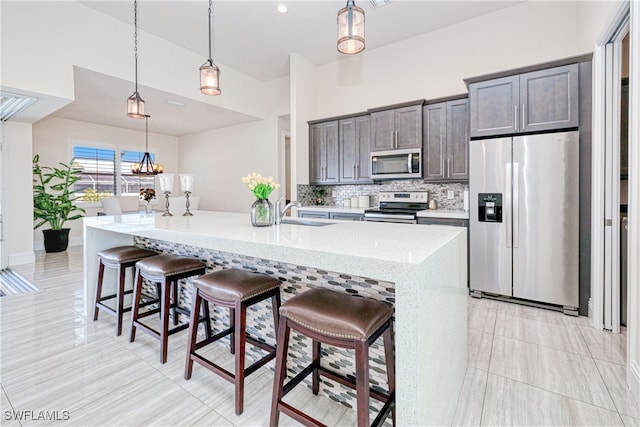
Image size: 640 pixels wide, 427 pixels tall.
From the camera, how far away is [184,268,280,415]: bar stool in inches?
63.0

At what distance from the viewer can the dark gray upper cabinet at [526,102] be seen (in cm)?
283

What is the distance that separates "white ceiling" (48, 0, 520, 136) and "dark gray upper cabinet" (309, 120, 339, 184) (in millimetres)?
1189

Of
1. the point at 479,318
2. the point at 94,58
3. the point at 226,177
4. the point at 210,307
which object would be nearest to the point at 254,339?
the point at 210,307

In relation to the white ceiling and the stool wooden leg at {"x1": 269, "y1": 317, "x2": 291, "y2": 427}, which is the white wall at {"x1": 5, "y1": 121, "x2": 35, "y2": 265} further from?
the stool wooden leg at {"x1": 269, "y1": 317, "x2": 291, "y2": 427}

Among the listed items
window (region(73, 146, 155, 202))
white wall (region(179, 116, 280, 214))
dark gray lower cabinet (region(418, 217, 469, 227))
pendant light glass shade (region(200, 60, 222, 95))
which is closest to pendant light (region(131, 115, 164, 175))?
window (region(73, 146, 155, 202))

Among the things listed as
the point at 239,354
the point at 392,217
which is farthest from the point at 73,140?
the point at 239,354

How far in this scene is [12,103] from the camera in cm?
364

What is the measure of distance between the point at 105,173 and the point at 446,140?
24.8 ft

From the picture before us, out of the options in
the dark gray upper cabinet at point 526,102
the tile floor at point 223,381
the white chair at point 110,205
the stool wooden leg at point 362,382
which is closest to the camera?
the stool wooden leg at point 362,382

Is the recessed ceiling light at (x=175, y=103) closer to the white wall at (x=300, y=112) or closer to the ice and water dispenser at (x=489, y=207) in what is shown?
the white wall at (x=300, y=112)

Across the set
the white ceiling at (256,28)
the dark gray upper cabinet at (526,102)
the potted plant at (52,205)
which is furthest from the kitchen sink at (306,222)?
the potted plant at (52,205)

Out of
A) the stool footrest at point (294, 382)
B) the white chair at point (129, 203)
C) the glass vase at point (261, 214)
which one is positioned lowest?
the stool footrest at point (294, 382)

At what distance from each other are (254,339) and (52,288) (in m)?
3.20

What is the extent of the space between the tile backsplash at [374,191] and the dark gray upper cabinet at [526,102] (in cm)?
98
